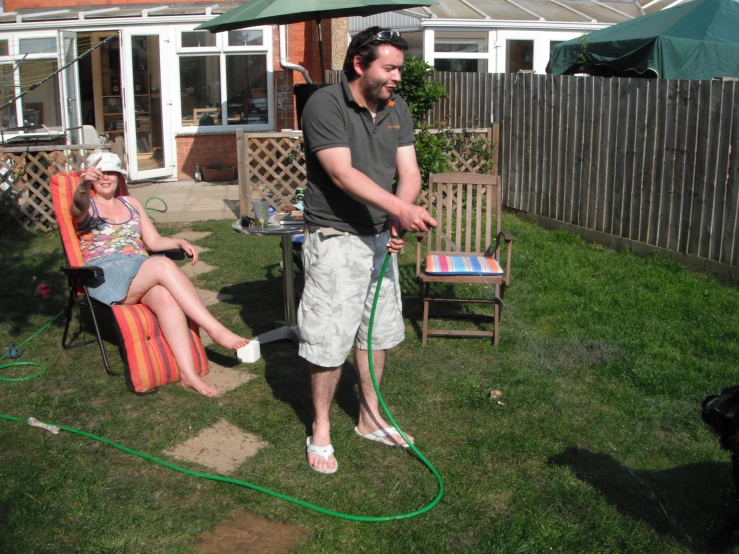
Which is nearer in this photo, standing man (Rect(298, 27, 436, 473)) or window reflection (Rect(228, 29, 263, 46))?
standing man (Rect(298, 27, 436, 473))

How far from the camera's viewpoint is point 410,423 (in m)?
4.11

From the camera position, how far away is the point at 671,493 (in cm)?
342

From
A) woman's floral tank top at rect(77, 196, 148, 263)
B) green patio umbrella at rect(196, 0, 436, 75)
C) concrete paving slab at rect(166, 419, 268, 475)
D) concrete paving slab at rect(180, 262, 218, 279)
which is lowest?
concrete paving slab at rect(166, 419, 268, 475)

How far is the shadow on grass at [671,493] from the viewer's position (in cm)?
314

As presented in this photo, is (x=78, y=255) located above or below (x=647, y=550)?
above

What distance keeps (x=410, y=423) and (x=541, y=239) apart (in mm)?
4549

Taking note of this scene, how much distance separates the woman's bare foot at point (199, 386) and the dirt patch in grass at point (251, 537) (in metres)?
1.33

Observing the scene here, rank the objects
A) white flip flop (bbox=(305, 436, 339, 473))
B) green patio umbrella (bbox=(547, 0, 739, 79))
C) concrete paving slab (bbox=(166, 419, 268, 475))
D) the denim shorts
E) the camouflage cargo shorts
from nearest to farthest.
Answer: the camouflage cargo shorts → white flip flop (bbox=(305, 436, 339, 473)) → concrete paving slab (bbox=(166, 419, 268, 475)) → the denim shorts → green patio umbrella (bbox=(547, 0, 739, 79))

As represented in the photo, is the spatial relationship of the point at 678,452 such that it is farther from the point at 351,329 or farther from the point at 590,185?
the point at 590,185

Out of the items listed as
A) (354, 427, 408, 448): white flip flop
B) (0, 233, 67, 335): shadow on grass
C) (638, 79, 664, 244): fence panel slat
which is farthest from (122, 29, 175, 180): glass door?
(354, 427, 408, 448): white flip flop

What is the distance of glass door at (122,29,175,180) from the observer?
12672 millimetres

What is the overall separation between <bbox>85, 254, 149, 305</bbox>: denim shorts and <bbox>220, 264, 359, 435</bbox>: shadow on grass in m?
1.00

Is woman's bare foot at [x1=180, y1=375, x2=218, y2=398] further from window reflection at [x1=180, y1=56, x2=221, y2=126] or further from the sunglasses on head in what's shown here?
window reflection at [x1=180, y1=56, x2=221, y2=126]

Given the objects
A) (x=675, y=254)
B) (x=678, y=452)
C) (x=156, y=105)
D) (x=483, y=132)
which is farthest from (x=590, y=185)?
(x=156, y=105)
